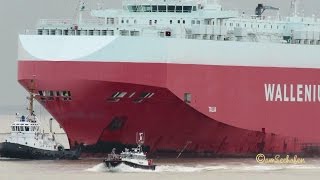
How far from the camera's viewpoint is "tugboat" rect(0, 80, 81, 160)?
64875 millimetres

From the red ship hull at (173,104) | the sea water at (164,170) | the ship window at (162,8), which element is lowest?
the sea water at (164,170)

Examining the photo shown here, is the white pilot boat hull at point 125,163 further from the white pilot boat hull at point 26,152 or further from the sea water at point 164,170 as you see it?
the white pilot boat hull at point 26,152

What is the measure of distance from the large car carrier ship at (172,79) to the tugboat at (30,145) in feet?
5.98

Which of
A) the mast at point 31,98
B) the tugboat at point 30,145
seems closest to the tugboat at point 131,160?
the mast at point 31,98

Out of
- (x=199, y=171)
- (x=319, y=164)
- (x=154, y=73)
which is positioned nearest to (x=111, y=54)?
(x=154, y=73)

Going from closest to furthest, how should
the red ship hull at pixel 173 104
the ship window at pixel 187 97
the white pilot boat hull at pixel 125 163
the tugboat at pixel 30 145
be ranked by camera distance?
1. the white pilot boat hull at pixel 125 163
2. the red ship hull at pixel 173 104
3. the ship window at pixel 187 97
4. the tugboat at pixel 30 145

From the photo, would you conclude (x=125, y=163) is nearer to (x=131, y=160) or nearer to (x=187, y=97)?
(x=131, y=160)

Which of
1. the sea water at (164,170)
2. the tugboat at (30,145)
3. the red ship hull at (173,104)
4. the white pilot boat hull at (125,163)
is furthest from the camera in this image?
the tugboat at (30,145)

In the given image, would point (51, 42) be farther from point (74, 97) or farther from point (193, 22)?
point (193, 22)

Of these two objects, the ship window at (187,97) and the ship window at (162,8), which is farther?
the ship window at (162,8)

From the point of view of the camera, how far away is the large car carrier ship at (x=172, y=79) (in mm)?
61188

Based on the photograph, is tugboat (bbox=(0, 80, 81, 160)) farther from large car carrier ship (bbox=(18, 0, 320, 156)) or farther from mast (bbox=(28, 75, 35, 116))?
large car carrier ship (bbox=(18, 0, 320, 156))

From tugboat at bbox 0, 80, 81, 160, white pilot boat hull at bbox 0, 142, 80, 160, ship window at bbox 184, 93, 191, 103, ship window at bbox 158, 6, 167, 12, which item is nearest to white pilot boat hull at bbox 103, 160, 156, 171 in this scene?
ship window at bbox 184, 93, 191, 103

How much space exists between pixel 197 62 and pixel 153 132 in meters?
3.41
